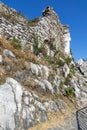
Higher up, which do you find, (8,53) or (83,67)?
(83,67)

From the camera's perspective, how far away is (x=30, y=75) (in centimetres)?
2441

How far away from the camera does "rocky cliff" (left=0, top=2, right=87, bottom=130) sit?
19031 mm

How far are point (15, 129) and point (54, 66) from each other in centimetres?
1535

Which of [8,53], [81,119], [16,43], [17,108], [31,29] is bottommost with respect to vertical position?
[17,108]

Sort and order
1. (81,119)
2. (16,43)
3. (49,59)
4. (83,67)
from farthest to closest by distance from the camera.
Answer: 1. (83,67)
2. (49,59)
3. (16,43)
4. (81,119)

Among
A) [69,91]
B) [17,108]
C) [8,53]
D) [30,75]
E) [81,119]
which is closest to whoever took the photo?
[17,108]

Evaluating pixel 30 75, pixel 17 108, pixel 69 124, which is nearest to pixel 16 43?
pixel 30 75

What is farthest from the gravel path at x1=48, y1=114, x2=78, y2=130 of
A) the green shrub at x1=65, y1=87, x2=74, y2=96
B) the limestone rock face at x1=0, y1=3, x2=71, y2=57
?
the limestone rock face at x1=0, y1=3, x2=71, y2=57

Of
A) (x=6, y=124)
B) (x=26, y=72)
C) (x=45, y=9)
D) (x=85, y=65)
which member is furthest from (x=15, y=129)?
(x=85, y=65)

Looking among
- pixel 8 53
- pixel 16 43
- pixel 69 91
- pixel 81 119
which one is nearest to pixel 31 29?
pixel 16 43

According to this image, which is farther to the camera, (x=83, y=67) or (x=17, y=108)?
(x=83, y=67)

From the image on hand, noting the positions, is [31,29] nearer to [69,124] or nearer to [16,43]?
[16,43]

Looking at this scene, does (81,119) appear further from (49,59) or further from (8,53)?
(49,59)

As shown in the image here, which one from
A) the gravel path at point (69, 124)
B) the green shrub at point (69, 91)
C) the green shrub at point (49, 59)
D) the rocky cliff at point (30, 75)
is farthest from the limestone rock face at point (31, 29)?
the gravel path at point (69, 124)
